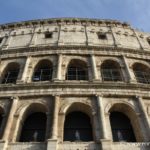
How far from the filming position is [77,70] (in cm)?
1503

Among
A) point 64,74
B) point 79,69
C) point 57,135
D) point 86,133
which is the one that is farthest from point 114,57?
point 57,135

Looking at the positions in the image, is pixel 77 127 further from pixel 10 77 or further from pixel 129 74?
pixel 10 77

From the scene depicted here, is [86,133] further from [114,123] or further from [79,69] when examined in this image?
[79,69]

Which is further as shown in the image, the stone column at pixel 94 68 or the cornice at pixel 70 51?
the cornice at pixel 70 51

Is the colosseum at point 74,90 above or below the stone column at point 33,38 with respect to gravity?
below

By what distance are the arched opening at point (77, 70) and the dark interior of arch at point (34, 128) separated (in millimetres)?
2961

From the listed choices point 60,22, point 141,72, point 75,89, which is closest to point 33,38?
point 60,22

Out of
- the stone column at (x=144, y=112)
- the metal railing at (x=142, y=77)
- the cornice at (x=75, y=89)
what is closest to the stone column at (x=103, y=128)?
the cornice at (x=75, y=89)

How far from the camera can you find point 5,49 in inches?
650

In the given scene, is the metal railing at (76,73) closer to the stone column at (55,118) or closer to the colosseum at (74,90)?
the colosseum at (74,90)

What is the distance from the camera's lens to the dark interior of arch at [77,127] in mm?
11180

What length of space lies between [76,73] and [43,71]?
184cm

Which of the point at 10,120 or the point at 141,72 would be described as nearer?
the point at 10,120

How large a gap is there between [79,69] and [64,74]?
4.55 ft
